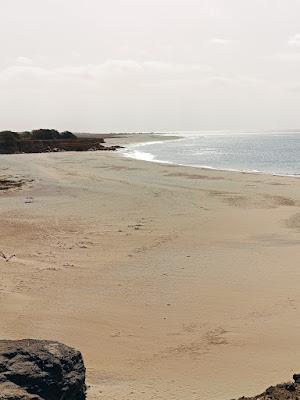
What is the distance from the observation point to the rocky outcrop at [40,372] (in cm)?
581

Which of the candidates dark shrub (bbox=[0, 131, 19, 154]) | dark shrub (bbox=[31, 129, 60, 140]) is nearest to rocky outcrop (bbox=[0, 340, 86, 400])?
dark shrub (bbox=[0, 131, 19, 154])

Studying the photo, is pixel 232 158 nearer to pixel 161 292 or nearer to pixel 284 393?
pixel 161 292

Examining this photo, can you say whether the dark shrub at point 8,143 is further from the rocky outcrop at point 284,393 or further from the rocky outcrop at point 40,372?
the rocky outcrop at point 284,393

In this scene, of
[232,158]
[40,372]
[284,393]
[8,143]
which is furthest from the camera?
[8,143]

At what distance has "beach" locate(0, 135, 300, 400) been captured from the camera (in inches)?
306

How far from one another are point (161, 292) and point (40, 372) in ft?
18.5

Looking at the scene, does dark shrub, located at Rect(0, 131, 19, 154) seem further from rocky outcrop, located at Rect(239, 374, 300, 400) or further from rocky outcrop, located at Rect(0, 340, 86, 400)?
rocky outcrop, located at Rect(239, 374, 300, 400)

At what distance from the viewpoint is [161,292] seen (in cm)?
1139

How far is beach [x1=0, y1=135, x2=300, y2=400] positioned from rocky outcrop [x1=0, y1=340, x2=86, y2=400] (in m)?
0.91

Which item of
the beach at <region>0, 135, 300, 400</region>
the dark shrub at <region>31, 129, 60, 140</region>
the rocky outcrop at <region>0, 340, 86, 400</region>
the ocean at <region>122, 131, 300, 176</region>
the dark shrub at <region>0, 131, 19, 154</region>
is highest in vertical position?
the dark shrub at <region>31, 129, 60, 140</region>

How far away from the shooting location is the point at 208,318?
32.4 ft

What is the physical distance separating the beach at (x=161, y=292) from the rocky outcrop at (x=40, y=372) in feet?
2.99

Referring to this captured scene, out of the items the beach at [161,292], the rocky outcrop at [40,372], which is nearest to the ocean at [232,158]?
the beach at [161,292]

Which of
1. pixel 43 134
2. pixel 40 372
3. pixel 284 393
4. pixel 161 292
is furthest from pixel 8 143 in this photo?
pixel 284 393
